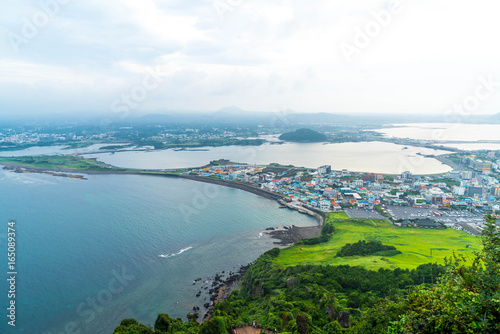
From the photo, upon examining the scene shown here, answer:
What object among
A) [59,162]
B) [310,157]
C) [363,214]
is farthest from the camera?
[310,157]

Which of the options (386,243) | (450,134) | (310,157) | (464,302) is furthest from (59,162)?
(450,134)

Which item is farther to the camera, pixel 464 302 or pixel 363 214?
pixel 363 214

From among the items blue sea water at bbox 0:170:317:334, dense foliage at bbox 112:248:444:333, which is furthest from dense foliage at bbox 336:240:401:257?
blue sea water at bbox 0:170:317:334

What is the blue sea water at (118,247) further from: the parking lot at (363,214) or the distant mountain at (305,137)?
the distant mountain at (305,137)

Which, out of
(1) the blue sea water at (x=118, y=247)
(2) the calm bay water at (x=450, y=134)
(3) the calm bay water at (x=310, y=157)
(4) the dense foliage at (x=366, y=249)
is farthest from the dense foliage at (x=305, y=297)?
(2) the calm bay water at (x=450, y=134)

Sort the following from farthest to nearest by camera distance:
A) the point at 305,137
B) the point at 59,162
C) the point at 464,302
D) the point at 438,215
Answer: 1. the point at 305,137
2. the point at 59,162
3. the point at 438,215
4. the point at 464,302

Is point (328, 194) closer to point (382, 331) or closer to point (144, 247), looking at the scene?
point (144, 247)

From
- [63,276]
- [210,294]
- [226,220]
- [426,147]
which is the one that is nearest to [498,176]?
[426,147]

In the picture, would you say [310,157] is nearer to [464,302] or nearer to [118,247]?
[118,247]
